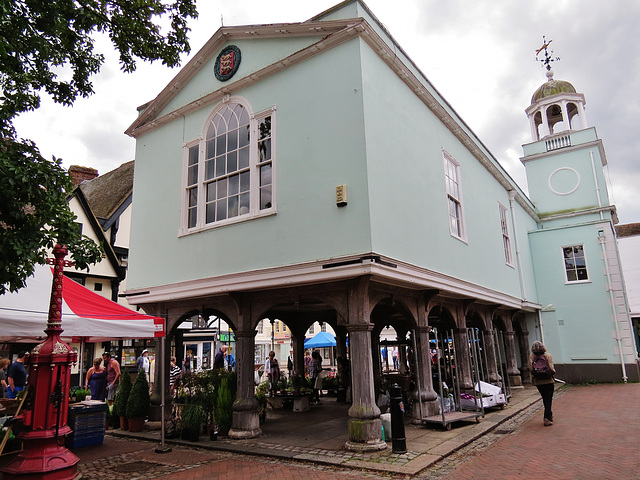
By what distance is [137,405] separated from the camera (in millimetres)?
10297

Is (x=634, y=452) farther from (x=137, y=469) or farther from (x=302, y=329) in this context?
(x=302, y=329)

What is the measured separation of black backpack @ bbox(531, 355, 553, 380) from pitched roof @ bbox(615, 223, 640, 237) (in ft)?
101

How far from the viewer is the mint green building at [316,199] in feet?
26.3

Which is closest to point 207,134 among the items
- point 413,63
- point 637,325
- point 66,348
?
point 413,63

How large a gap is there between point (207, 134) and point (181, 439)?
662 cm

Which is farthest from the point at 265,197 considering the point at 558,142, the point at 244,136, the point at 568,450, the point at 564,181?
the point at 558,142

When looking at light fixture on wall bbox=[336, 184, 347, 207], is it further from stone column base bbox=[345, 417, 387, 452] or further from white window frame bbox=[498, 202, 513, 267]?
white window frame bbox=[498, 202, 513, 267]

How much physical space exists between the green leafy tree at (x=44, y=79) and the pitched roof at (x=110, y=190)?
14.0 m

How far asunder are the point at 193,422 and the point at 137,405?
6.78 ft

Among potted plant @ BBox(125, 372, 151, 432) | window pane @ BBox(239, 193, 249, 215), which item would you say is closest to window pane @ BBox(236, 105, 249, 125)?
window pane @ BBox(239, 193, 249, 215)

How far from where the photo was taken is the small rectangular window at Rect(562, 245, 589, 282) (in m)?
19.4

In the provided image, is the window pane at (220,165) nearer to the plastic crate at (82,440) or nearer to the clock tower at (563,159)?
the plastic crate at (82,440)

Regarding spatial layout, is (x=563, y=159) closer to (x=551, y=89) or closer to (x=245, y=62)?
(x=551, y=89)

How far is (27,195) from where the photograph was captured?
575cm
